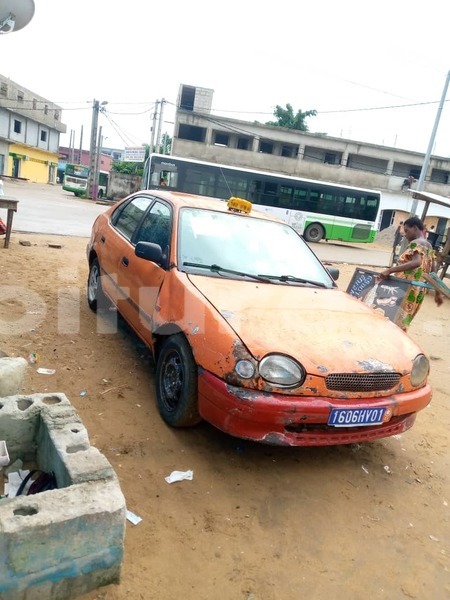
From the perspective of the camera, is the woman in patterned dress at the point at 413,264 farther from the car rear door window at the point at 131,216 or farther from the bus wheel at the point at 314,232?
the bus wheel at the point at 314,232

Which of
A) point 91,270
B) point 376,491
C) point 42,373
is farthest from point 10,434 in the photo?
point 91,270

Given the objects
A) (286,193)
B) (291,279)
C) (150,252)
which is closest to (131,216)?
(150,252)

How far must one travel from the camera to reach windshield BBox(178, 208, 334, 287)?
348 centimetres

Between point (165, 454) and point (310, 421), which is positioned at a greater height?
point (310, 421)

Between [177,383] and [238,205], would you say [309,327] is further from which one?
[238,205]

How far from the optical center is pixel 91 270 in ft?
17.3

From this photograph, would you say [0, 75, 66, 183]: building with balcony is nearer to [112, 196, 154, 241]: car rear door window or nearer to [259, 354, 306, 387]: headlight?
[112, 196, 154, 241]: car rear door window

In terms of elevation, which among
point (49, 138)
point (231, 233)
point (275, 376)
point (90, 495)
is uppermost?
point (49, 138)

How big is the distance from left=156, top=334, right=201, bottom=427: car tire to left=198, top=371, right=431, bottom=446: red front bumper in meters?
0.12

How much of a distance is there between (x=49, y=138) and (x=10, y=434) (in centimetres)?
5387

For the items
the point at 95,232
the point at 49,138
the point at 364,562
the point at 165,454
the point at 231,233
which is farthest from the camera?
the point at 49,138

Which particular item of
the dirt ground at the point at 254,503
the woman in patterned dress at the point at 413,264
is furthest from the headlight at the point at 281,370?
the woman in patterned dress at the point at 413,264

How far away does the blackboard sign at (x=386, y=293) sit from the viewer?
5.09m

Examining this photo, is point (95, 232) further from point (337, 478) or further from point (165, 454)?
point (337, 478)
